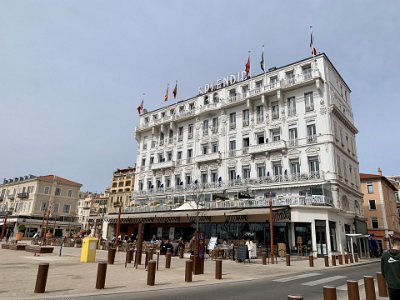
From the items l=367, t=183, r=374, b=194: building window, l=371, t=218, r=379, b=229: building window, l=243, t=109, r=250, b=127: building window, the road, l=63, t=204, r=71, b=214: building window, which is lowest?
the road

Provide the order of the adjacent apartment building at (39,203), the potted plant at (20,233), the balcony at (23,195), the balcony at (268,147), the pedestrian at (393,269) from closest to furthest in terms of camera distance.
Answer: the pedestrian at (393,269) → the balcony at (268,147) → the potted plant at (20,233) → the adjacent apartment building at (39,203) → the balcony at (23,195)

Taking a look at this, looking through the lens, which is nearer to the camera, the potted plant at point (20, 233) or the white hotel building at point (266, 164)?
the white hotel building at point (266, 164)

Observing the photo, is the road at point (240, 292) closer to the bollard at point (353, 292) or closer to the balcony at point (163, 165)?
the bollard at point (353, 292)

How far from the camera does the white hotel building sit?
2561cm

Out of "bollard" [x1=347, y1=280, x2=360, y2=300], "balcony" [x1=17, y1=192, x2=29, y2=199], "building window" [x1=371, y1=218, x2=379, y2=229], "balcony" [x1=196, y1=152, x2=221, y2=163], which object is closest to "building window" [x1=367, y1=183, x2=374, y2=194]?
"building window" [x1=371, y1=218, x2=379, y2=229]

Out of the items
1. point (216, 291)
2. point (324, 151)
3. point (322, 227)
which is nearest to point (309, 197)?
point (322, 227)

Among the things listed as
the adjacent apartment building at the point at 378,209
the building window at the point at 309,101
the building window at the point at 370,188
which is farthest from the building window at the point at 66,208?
the building window at the point at 370,188

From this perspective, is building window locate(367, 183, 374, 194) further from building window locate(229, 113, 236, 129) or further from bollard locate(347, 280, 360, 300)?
bollard locate(347, 280, 360, 300)

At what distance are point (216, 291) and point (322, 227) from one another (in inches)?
752

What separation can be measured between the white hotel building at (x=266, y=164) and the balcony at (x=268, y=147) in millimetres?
109

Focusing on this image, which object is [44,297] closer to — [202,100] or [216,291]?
[216,291]

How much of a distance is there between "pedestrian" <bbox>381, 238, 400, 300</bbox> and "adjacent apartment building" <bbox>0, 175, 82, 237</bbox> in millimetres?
58859

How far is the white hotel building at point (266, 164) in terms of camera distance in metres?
25.6

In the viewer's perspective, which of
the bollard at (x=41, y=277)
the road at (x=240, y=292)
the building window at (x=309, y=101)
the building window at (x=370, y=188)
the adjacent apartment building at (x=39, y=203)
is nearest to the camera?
the bollard at (x=41, y=277)
